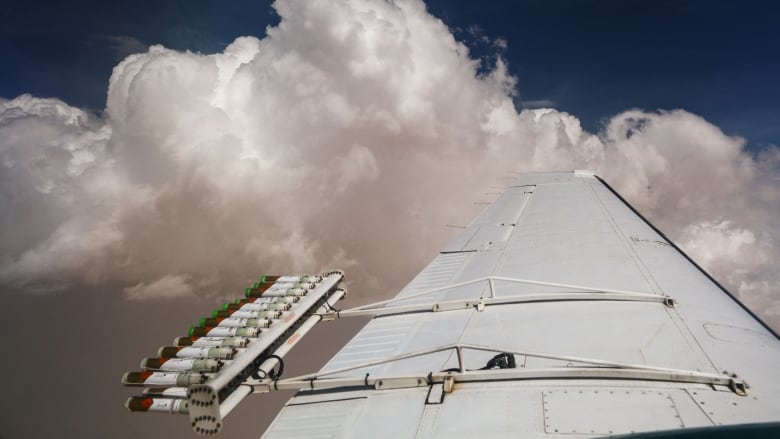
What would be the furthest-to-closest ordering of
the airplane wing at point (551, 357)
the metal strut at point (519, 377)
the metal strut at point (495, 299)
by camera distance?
the metal strut at point (495, 299)
the metal strut at point (519, 377)
the airplane wing at point (551, 357)

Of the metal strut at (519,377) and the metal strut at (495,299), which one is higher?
the metal strut at (495,299)

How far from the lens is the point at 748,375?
15.7ft

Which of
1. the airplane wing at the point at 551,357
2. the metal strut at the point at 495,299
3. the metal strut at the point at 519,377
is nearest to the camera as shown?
the airplane wing at the point at 551,357

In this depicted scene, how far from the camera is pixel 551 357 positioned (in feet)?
16.9

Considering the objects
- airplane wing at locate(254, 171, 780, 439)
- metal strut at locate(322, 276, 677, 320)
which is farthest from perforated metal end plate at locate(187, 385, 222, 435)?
metal strut at locate(322, 276, 677, 320)

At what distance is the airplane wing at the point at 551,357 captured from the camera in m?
4.30

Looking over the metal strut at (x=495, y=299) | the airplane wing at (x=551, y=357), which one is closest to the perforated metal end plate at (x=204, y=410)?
the airplane wing at (x=551, y=357)

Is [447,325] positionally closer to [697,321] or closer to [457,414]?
[457,414]

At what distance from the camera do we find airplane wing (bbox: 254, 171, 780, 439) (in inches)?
169

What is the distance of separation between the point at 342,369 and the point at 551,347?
2.88 meters

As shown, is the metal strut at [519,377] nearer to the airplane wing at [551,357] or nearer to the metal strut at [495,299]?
the airplane wing at [551,357]

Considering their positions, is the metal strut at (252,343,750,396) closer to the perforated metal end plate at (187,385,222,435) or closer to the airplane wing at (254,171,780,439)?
the airplane wing at (254,171,780,439)

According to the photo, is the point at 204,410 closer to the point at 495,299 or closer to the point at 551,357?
the point at 551,357

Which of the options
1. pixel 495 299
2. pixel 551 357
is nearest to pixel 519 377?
pixel 551 357
